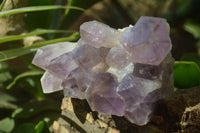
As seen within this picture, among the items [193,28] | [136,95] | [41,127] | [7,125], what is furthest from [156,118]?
[193,28]

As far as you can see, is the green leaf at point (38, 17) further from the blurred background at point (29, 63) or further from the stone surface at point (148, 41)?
the stone surface at point (148, 41)

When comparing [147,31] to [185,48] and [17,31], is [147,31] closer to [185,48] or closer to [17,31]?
[17,31]

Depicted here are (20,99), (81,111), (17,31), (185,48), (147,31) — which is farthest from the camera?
(185,48)

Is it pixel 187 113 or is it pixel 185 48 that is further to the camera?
pixel 185 48

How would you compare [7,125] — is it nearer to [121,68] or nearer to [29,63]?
[29,63]

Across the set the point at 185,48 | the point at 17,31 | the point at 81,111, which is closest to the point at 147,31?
the point at 81,111

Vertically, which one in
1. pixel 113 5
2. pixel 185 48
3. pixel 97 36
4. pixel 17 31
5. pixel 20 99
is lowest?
pixel 185 48

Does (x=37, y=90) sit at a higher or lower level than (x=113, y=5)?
higher
